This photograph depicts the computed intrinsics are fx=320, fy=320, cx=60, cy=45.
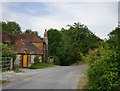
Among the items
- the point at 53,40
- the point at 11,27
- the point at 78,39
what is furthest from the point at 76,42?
the point at 11,27

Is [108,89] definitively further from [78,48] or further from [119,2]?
[78,48]

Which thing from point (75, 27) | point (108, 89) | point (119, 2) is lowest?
point (108, 89)

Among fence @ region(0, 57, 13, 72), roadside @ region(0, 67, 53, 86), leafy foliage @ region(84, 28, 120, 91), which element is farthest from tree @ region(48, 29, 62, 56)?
leafy foliage @ region(84, 28, 120, 91)

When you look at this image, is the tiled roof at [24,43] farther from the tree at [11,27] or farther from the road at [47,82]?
the tree at [11,27]

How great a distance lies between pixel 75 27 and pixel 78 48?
24.3 ft

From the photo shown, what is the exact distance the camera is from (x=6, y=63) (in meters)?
35.9

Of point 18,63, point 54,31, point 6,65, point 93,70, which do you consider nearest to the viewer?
point 93,70

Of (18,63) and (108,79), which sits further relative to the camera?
(18,63)

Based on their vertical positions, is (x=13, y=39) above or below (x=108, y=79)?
above

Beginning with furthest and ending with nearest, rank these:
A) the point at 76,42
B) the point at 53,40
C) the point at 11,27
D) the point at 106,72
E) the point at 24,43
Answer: the point at 11,27 < the point at 53,40 < the point at 76,42 < the point at 24,43 < the point at 106,72

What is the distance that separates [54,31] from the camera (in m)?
108

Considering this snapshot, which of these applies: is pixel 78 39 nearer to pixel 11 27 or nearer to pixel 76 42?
pixel 76 42

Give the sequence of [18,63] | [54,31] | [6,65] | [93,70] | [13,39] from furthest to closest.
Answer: [54,31] → [13,39] → [18,63] → [6,65] → [93,70]

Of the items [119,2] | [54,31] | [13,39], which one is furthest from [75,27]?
[119,2]
